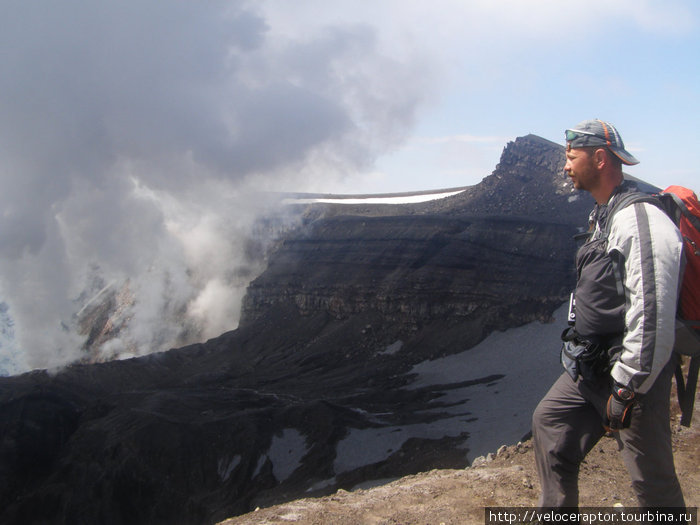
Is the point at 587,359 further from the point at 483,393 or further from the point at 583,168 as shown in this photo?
the point at 483,393

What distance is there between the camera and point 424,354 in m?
34.6

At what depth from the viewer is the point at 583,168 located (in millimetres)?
3873

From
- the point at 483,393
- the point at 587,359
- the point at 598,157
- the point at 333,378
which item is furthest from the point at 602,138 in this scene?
the point at 333,378

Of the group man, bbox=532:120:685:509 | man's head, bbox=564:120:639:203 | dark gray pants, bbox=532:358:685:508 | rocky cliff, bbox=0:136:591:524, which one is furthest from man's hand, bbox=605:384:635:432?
rocky cliff, bbox=0:136:591:524

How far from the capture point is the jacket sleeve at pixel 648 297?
123 inches

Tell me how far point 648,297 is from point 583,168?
106 cm

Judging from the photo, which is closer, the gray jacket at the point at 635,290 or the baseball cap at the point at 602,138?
the gray jacket at the point at 635,290

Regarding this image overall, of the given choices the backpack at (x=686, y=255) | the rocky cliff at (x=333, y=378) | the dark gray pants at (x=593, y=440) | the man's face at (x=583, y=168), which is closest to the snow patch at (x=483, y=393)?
the rocky cliff at (x=333, y=378)

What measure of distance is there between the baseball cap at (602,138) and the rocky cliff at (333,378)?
17534 millimetres

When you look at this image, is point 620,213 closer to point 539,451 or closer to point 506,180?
point 539,451

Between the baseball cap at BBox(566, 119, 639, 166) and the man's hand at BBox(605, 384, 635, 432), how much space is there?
143 centimetres

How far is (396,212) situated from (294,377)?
19.0 metres

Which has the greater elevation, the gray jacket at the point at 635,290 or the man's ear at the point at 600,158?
the man's ear at the point at 600,158

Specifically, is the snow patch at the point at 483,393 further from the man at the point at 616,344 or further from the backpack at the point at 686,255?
the backpack at the point at 686,255
